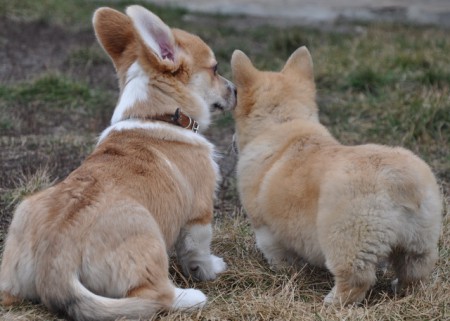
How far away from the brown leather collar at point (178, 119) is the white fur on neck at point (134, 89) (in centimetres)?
13

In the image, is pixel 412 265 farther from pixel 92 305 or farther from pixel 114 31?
pixel 114 31

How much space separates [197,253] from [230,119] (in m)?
A: 3.89

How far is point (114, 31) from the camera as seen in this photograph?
4859 mm

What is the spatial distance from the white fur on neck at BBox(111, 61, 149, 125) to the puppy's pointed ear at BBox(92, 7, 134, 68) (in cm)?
19

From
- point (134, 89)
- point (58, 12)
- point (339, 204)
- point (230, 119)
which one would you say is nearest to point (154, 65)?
point (134, 89)

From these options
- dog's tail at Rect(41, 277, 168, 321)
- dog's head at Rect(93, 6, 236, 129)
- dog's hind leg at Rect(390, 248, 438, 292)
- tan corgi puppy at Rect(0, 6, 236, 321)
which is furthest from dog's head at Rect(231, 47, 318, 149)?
dog's tail at Rect(41, 277, 168, 321)

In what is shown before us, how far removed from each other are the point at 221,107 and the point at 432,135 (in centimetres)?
318

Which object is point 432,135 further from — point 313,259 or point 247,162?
point 313,259

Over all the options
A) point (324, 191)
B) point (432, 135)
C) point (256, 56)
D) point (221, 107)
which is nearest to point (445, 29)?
point (256, 56)

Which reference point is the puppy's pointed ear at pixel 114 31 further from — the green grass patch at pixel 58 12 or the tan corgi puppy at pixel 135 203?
the green grass patch at pixel 58 12

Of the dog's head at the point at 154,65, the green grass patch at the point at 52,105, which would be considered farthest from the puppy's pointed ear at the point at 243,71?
the green grass patch at the point at 52,105

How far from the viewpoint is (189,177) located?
4.58 metres

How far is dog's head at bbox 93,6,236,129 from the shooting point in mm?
4688

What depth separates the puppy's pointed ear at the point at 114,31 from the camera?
15.9 feet
